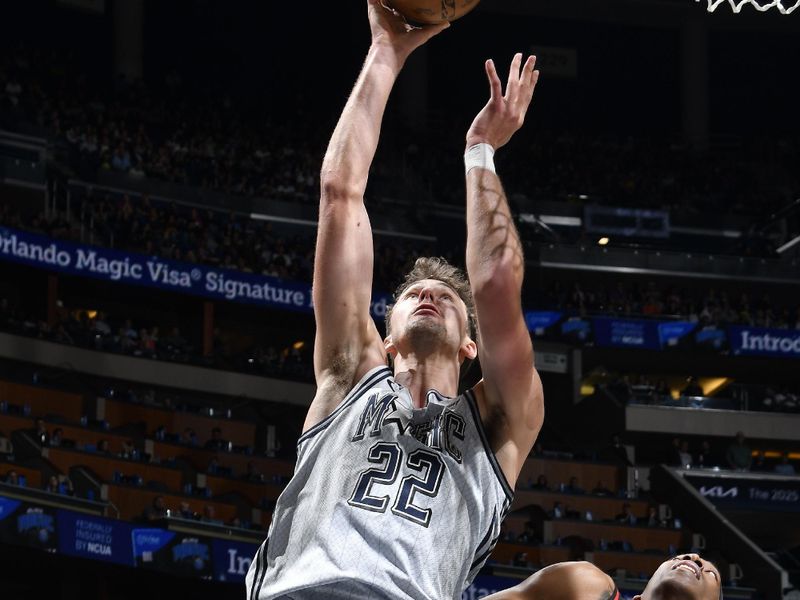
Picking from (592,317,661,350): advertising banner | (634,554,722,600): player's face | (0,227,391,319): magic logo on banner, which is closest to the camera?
(634,554,722,600): player's face

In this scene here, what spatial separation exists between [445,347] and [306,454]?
508mm

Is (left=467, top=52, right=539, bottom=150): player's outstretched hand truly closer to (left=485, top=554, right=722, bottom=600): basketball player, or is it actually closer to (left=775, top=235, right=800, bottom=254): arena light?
(left=485, top=554, right=722, bottom=600): basketball player

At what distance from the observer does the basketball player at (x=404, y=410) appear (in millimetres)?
3027

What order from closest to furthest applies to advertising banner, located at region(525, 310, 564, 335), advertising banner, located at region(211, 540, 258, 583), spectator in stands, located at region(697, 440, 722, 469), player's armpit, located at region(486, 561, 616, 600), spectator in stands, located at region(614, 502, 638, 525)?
1. player's armpit, located at region(486, 561, 616, 600)
2. advertising banner, located at region(211, 540, 258, 583)
3. spectator in stands, located at region(614, 502, 638, 525)
4. spectator in stands, located at region(697, 440, 722, 469)
5. advertising banner, located at region(525, 310, 564, 335)

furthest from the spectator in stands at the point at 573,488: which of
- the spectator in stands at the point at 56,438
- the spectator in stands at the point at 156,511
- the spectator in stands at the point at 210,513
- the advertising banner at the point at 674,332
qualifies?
the spectator in stands at the point at 56,438

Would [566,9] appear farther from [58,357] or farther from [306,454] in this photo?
[306,454]

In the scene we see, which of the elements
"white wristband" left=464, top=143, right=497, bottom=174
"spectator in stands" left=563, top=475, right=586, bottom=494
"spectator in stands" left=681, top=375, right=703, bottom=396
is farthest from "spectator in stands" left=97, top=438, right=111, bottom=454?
"white wristband" left=464, top=143, right=497, bottom=174

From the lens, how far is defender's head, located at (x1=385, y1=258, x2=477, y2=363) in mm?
3475

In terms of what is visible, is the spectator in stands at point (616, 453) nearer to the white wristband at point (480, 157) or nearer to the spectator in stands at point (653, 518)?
the spectator in stands at point (653, 518)

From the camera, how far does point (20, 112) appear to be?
82.6ft

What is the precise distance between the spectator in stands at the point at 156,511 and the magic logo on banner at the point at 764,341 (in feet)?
44.9

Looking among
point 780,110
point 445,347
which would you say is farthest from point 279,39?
point 445,347

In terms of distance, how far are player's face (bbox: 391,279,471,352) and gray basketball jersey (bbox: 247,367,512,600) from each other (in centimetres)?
17

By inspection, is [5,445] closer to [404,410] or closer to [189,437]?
[189,437]
